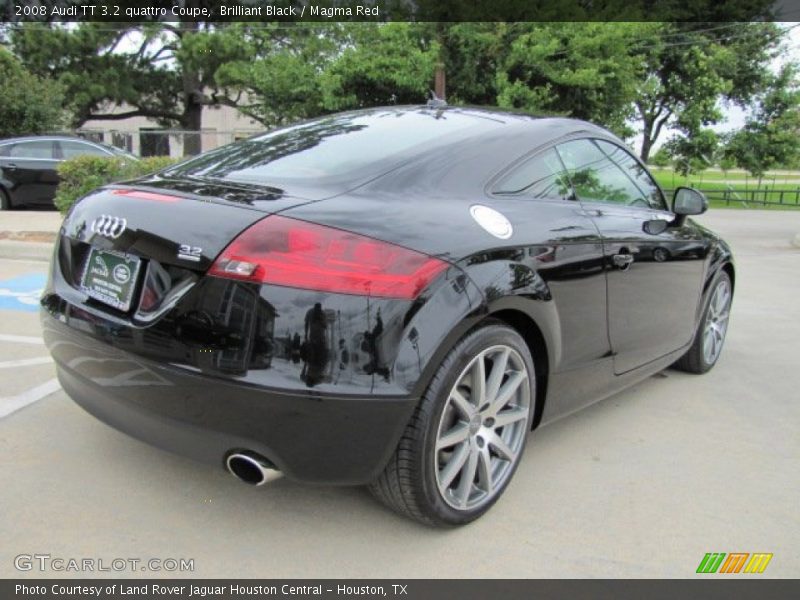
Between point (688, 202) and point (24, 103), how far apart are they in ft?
62.8

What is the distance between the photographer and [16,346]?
4.60 metres

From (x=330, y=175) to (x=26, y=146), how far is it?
1149cm

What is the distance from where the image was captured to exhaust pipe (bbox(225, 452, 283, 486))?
Answer: 2240 mm

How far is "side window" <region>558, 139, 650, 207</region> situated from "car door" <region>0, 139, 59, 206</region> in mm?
10942

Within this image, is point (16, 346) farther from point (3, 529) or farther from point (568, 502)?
point (568, 502)

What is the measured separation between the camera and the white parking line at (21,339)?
185 inches

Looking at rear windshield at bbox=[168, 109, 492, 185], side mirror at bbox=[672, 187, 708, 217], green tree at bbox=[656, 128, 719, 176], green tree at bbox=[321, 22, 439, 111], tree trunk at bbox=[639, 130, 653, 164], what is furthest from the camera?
tree trunk at bbox=[639, 130, 653, 164]

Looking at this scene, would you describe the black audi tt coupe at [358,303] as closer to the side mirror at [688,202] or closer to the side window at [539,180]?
the side window at [539,180]

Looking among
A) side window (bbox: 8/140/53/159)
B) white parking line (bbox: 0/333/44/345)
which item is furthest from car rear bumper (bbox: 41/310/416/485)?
side window (bbox: 8/140/53/159)

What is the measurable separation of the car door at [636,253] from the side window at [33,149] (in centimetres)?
1120

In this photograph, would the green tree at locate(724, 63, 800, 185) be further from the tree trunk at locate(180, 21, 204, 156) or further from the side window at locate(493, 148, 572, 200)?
the side window at locate(493, 148, 572, 200)

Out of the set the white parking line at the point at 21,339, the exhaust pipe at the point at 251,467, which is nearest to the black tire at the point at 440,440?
the exhaust pipe at the point at 251,467

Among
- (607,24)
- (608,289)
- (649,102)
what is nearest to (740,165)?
(649,102)

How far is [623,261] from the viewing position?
3279 mm
